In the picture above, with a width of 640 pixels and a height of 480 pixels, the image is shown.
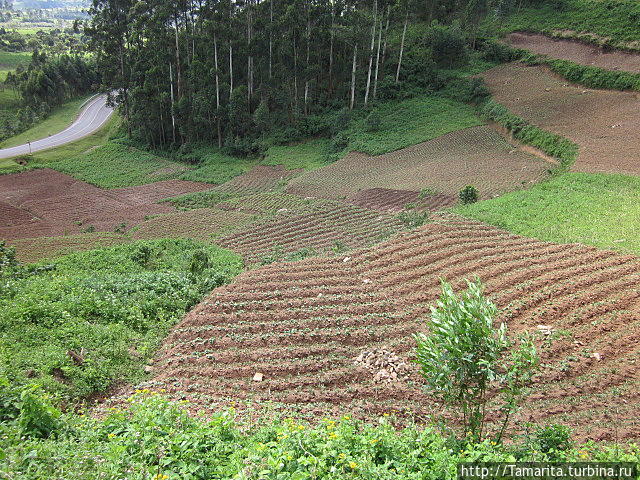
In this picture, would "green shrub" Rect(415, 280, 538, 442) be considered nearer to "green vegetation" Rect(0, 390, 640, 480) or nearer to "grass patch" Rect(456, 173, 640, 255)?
"green vegetation" Rect(0, 390, 640, 480)

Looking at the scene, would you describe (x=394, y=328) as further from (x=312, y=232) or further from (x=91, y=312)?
(x=312, y=232)

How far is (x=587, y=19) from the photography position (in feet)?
144

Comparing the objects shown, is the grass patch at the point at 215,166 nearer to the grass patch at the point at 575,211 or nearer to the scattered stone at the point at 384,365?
the grass patch at the point at 575,211

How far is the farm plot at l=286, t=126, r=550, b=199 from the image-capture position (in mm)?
24875

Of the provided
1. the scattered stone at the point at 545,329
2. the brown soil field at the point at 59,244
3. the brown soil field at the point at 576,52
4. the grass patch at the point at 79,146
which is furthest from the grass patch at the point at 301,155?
the brown soil field at the point at 576,52

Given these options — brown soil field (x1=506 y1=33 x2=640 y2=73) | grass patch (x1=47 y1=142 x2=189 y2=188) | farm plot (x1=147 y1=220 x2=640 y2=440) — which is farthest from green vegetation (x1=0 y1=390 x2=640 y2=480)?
brown soil field (x1=506 y1=33 x2=640 y2=73)

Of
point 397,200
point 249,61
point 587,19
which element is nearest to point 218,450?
point 397,200

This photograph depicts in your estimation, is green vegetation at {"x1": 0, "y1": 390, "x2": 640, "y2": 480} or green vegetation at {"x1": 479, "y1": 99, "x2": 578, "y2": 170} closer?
green vegetation at {"x1": 0, "y1": 390, "x2": 640, "y2": 480}

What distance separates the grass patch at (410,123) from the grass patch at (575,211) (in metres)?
13.8

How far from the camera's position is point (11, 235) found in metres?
22.1

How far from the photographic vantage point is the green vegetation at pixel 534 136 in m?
26.5

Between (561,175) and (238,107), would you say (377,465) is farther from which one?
(238,107)

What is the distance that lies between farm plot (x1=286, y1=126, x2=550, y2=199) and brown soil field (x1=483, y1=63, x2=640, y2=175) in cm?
309

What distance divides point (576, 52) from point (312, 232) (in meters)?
37.1
